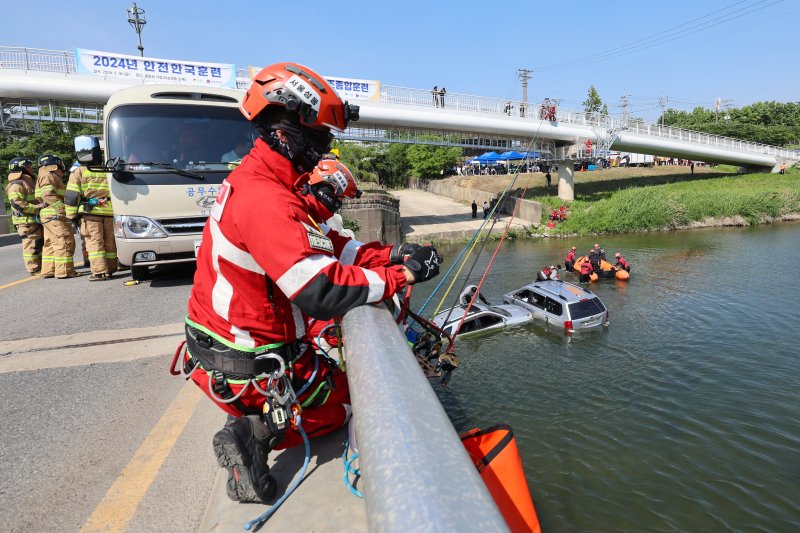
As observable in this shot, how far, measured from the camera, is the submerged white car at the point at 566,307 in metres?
15.4

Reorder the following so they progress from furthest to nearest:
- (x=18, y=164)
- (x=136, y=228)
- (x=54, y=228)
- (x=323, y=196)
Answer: (x=18, y=164)
(x=54, y=228)
(x=136, y=228)
(x=323, y=196)

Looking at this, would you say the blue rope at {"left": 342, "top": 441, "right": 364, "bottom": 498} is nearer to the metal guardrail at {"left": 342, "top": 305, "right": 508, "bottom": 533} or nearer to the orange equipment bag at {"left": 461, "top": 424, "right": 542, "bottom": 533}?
the orange equipment bag at {"left": 461, "top": 424, "right": 542, "bottom": 533}

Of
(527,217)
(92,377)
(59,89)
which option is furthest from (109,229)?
(527,217)

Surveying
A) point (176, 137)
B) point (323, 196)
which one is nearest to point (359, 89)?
point (176, 137)

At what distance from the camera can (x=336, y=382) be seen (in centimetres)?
276

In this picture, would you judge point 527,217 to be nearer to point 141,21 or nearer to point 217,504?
point 141,21

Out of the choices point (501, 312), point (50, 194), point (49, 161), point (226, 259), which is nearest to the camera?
point (226, 259)

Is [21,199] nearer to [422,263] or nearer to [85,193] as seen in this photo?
[85,193]

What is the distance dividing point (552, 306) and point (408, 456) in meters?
16.0

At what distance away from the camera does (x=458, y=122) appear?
32.8 meters

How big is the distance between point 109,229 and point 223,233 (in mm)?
8425

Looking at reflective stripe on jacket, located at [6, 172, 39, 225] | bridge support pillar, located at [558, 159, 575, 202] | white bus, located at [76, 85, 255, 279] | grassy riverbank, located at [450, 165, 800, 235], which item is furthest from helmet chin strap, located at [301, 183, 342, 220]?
bridge support pillar, located at [558, 159, 575, 202]

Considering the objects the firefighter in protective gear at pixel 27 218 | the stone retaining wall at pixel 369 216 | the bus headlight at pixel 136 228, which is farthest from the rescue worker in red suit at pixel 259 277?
the stone retaining wall at pixel 369 216

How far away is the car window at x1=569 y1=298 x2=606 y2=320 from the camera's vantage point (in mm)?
15328
